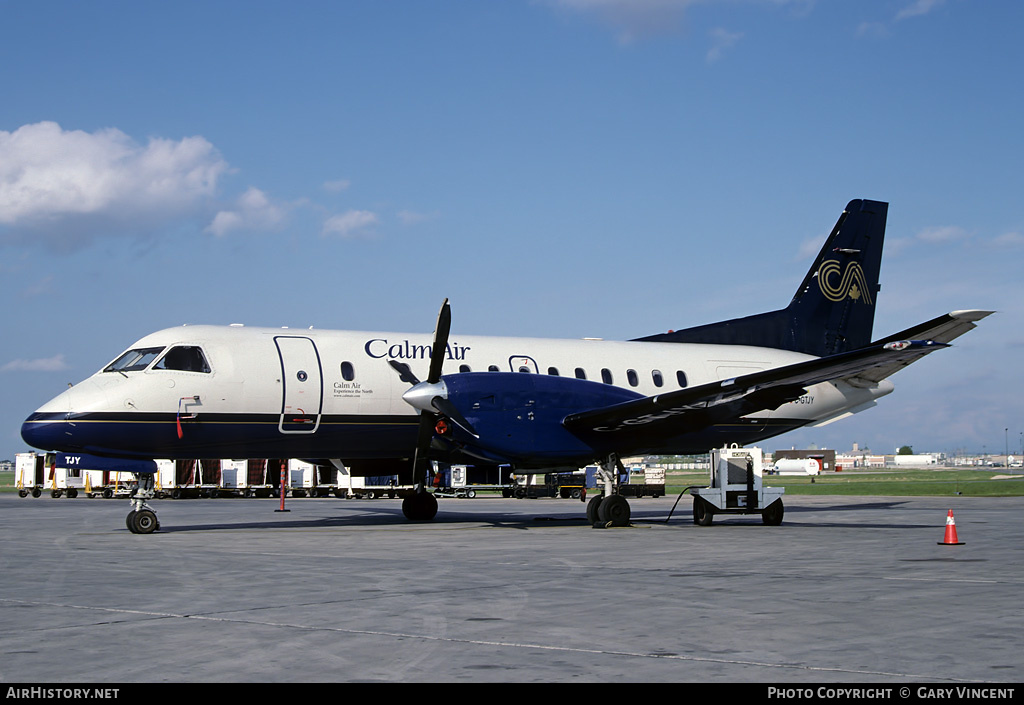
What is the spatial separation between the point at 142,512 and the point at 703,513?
38.3 ft

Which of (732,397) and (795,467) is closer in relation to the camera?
(732,397)

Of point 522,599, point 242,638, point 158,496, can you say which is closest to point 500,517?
point 522,599

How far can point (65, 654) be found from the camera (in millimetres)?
6383

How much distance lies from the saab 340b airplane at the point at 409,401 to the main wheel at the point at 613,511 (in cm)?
3

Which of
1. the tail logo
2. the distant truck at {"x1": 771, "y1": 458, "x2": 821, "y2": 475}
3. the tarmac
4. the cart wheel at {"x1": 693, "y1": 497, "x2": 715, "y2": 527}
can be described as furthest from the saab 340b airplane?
the distant truck at {"x1": 771, "y1": 458, "x2": 821, "y2": 475}

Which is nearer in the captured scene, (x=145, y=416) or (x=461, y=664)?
(x=461, y=664)

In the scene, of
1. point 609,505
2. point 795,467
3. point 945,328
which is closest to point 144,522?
point 609,505

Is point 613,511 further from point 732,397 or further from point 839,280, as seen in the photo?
point 839,280

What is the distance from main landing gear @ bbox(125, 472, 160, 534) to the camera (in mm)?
18281

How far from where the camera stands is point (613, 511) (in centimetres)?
2009

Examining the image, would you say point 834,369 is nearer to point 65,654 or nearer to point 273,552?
point 273,552

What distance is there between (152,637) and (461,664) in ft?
8.18

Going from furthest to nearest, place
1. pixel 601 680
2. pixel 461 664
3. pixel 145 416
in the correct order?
pixel 145 416
pixel 461 664
pixel 601 680

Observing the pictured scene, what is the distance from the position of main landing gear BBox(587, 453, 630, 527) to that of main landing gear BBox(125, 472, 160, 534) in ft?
28.8
